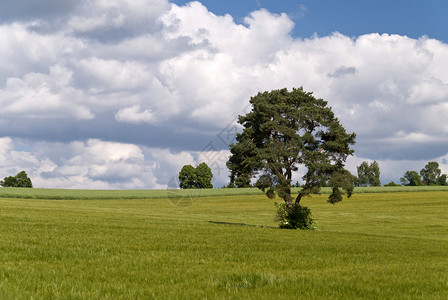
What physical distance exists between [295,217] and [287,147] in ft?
21.3

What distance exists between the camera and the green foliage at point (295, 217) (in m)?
40.3

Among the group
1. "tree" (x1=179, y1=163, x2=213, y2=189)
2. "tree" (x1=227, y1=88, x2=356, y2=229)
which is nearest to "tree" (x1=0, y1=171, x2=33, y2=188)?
"tree" (x1=179, y1=163, x2=213, y2=189)

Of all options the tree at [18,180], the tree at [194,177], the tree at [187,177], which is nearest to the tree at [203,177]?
the tree at [194,177]

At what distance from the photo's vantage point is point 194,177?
505 feet

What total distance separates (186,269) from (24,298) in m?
4.99

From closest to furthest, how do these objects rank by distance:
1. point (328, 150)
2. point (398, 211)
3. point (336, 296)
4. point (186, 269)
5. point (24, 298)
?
point (24, 298)
point (336, 296)
point (186, 269)
point (328, 150)
point (398, 211)

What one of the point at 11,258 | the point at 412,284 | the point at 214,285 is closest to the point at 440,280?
the point at 412,284

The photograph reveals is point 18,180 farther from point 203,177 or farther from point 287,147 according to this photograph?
point 287,147

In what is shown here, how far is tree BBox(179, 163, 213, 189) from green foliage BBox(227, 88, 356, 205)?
111 m

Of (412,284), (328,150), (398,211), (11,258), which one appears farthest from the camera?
(398,211)

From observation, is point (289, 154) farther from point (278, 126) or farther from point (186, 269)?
point (186, 269)

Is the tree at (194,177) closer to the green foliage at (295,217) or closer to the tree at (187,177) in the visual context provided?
the tree at (187,177)

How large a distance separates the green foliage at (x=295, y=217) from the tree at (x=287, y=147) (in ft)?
2.36

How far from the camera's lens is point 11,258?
46.3ft
